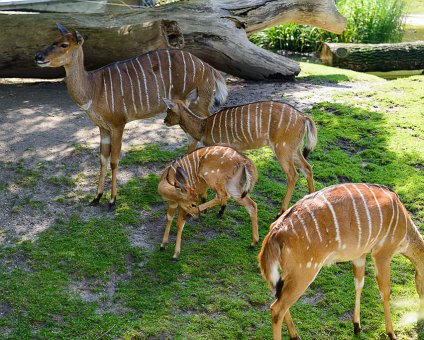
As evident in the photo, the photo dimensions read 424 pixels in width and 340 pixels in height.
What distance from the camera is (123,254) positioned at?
4.88m

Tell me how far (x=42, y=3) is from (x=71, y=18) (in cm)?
300

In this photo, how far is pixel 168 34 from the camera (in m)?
7.50

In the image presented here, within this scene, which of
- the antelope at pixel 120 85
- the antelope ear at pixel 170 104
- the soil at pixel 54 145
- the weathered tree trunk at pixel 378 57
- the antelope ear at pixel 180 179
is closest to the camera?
the antelope ear at pixel 180 179

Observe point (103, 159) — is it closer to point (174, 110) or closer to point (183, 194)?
point (174, 110)

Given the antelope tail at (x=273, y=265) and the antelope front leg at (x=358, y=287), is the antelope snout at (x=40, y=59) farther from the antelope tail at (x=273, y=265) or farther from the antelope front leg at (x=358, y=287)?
the antelope front leg at (x=358, y=287)

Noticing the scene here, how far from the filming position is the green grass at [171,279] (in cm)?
421

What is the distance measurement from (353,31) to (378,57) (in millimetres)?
1964

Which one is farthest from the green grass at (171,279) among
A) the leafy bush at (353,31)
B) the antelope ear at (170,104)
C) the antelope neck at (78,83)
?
the leafy bush at (353,31)

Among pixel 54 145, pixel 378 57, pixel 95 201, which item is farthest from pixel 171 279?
pixel 378 57

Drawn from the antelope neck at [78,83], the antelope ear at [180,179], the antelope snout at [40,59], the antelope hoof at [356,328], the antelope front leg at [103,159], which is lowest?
the antelope hoof at [356,328]

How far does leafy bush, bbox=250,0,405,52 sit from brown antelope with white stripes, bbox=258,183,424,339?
868 cm

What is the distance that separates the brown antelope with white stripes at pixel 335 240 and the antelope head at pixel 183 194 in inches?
44.9

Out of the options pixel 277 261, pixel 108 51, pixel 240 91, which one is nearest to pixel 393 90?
pixel 240 91

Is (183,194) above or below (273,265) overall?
below
